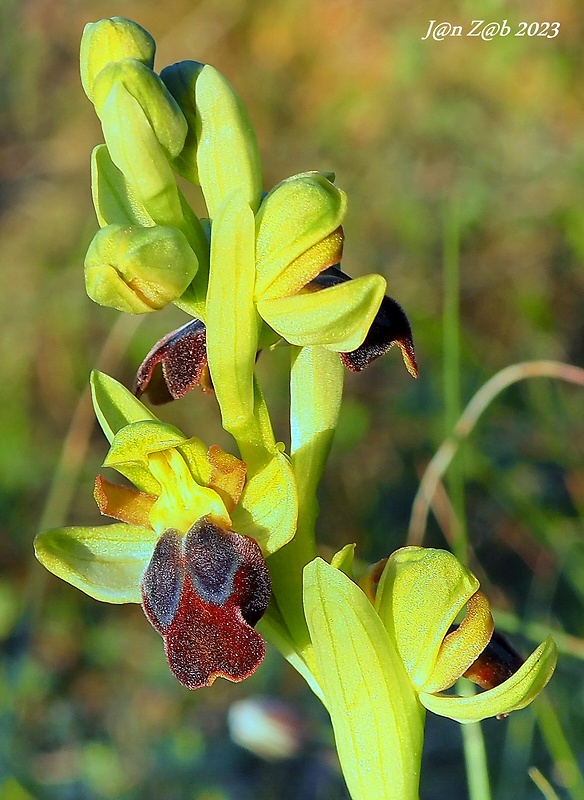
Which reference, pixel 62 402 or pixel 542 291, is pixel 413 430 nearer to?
pixel 542 291

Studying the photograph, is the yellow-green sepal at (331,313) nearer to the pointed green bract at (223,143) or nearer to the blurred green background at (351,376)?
the pointed green bract at (223,143)

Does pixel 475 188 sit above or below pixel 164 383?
above

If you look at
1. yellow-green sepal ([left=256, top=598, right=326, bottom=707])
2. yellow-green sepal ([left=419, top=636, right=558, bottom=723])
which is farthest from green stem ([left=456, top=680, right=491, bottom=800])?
yellow-green sepal ([left=256, top=598, right=326, bottom=707])

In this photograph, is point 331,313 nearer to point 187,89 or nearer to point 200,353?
point 200,353

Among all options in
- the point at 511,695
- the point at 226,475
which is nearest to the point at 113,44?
the point at 226,475

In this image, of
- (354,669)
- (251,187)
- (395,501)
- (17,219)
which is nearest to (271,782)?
(395,501)

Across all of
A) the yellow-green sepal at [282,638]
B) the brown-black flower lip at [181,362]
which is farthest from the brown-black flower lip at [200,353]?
the yellow-green sepal at [282,638]
